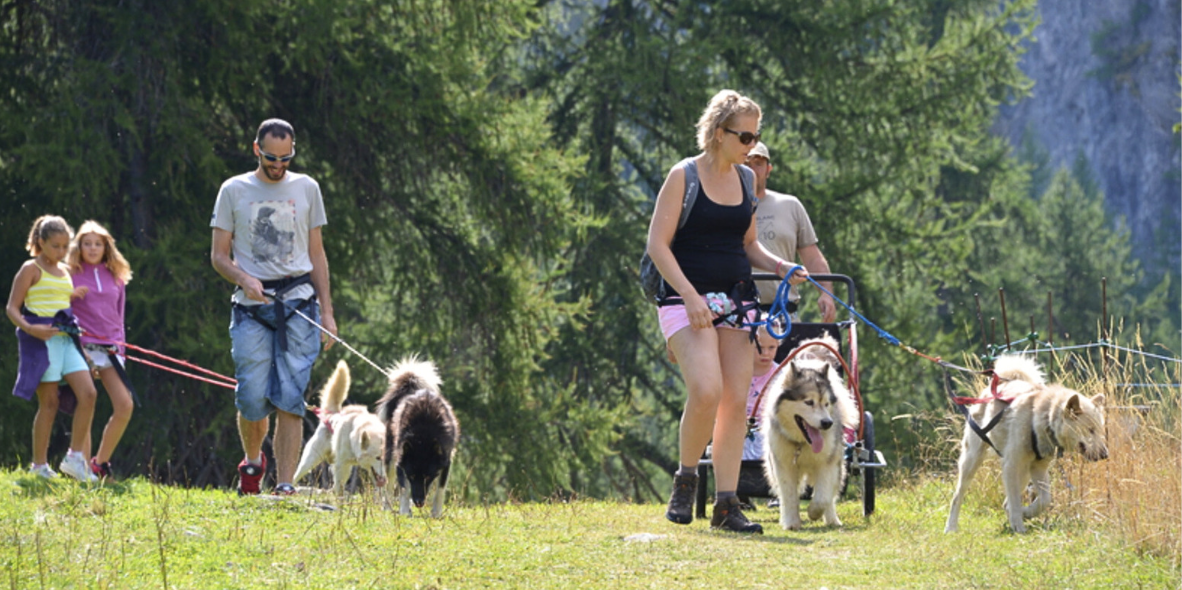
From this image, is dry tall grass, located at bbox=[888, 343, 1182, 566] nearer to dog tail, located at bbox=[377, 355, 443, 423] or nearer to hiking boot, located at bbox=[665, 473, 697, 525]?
hiking boot, located at bbox=[665, 473, 697, 525]

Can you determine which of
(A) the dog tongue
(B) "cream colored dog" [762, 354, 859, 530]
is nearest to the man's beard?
(B) "cream colored dog" [762, 354, 859, 530]

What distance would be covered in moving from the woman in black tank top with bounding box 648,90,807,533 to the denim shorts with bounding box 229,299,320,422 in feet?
7.11

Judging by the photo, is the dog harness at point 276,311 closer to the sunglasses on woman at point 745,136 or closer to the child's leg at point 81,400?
the child's leg at point 81,400

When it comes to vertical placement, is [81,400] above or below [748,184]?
below

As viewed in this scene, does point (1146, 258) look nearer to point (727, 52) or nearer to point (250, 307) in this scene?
point (727, 52)

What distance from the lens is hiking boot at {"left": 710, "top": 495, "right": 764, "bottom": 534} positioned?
6707mm

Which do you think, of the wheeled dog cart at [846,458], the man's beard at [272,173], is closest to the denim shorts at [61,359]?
the man's beard at [272,173]

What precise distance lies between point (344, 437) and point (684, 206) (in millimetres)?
4218

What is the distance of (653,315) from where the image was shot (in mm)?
22266

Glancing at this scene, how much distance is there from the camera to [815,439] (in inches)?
290

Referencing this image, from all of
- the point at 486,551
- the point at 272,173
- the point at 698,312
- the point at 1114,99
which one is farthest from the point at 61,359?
the point at 1114,99

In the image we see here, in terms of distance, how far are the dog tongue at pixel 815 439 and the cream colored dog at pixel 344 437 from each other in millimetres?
3058

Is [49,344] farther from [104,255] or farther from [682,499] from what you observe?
[682,499]

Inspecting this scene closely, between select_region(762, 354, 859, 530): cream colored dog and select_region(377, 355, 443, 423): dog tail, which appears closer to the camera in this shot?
select_region(762, 354, 859, 530): cream colored dog
